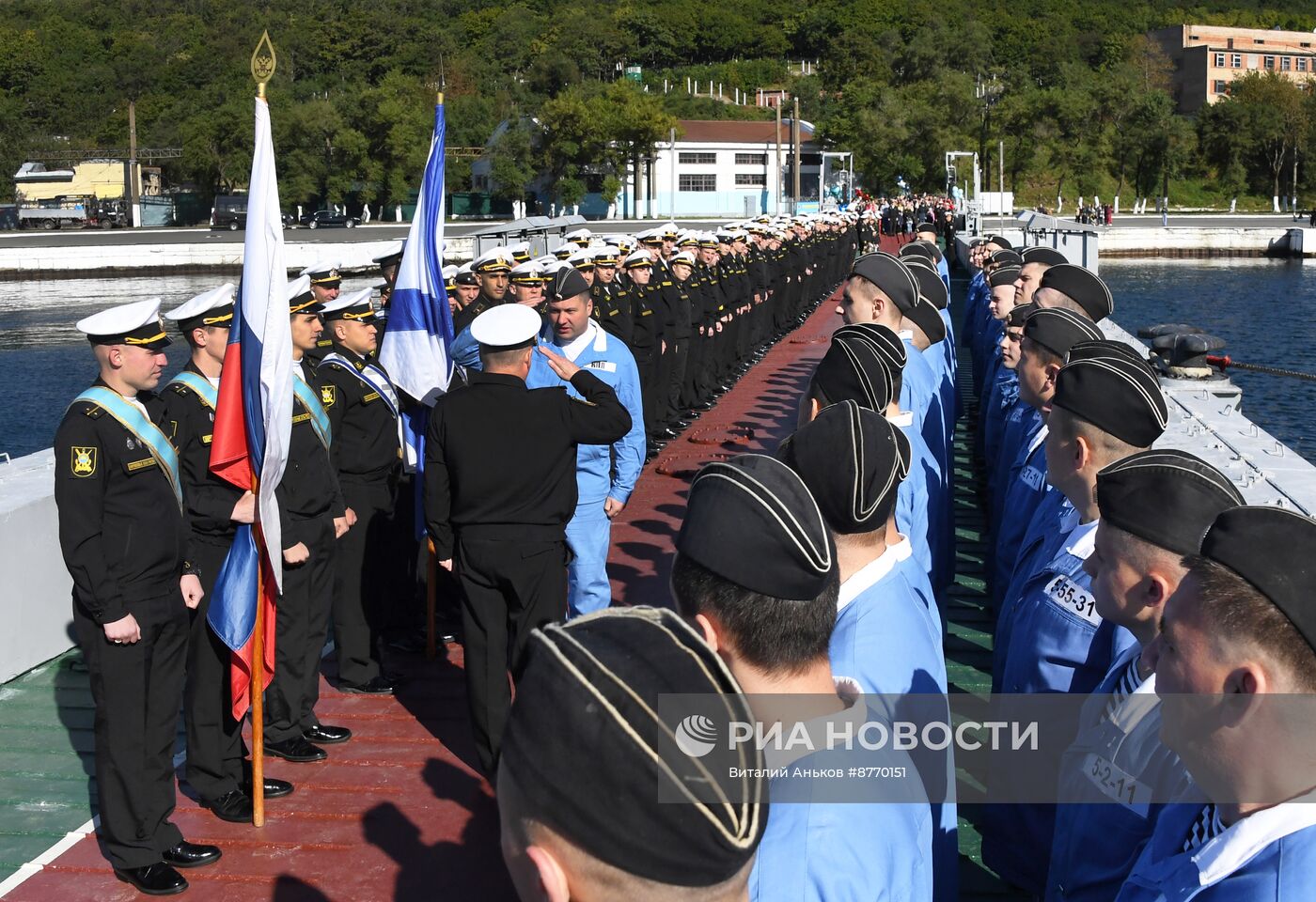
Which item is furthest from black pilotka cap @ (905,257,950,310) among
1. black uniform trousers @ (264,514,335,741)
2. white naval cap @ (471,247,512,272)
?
black uniform trousers @ (264,514,335,741)

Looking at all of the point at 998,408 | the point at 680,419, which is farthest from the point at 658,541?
the point at 680,419

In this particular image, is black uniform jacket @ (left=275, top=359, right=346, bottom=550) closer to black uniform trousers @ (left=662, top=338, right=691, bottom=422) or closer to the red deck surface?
the red deck surface

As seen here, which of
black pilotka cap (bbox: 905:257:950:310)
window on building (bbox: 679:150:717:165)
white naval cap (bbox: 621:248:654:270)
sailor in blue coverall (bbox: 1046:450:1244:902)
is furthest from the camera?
window on building (bbox: 679:150:717:165)

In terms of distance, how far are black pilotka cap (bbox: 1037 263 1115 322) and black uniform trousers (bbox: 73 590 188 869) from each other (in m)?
4.93

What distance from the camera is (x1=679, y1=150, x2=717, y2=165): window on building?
88.8m

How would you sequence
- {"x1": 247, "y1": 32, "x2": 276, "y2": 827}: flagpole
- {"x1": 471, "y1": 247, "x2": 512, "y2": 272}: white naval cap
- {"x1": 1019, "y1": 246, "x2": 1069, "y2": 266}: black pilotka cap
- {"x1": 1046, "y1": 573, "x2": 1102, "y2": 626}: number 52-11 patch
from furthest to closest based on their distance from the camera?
{"x1": 1019, "y1": 246, "x2": 1069, "y2": 266}: black pilotka cap
{"x1": 471, "y1": 247, "x2": 512, "y2": 272}: white naval cap
{"x1": 247, "y1": 32, "x2": 276, "y2": 827}: flagpole
{"x1": 1046, "y1": 573, "x2": 1102, "y2": 626}: number 52-11 patch

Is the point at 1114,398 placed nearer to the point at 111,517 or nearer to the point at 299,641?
the point at 111,517

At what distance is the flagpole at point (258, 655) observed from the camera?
4.80 metres

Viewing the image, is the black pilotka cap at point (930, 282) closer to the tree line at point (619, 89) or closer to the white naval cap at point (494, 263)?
the white naval cap at point (494, 263)

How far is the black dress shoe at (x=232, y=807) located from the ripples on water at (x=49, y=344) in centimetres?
1337

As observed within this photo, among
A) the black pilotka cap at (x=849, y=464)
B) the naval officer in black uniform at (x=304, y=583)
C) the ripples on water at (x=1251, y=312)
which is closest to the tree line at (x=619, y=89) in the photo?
the ripples on water at (x=1251, y=312)

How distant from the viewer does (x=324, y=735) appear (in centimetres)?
564

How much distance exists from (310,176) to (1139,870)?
3282 inches

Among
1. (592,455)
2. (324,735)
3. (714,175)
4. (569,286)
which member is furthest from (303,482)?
(714,175)
